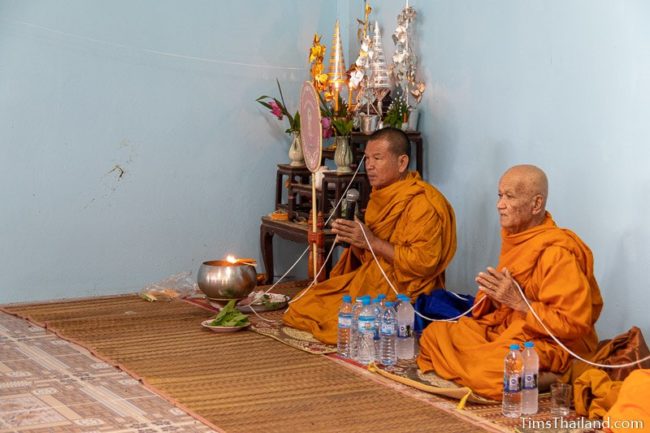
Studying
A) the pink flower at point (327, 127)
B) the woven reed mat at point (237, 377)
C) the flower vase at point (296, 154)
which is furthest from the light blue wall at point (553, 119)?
the woven reed mat at point (237, 377)

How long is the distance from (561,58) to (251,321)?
2518 mm

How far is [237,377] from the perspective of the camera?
5.29 m

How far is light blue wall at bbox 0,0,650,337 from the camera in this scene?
18.8 feet

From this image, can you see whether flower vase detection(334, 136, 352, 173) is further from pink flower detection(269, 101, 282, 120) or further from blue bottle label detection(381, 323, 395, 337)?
blue bottle label detection(381, 323, 395, 337)

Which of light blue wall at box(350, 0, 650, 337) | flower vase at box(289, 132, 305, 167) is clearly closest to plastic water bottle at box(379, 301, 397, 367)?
light blue wall at box(350, 0, 650, 337)

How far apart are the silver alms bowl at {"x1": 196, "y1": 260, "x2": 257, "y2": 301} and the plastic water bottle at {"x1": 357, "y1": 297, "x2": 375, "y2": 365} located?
1.25 meters

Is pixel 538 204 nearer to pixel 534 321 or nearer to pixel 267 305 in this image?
pixel 534 321

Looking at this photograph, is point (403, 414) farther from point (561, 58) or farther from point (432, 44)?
point (432, 44)

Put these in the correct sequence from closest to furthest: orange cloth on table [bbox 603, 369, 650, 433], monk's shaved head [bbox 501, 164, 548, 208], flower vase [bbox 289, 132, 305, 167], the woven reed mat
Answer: orange cloth on table [bbox 603, 369, 650, 433]
the woven reed mat
monk's shaved head [bbox 501, 164, 548, 208]
flower vase [bbox 289, 132, 305, 167]

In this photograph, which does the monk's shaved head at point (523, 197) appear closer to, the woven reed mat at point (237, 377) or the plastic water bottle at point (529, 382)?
the plastic water bottle at point (529, 382)

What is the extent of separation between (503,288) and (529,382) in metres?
0.57

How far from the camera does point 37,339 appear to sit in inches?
242

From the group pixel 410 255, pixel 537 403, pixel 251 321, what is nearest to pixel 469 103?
pixel 410 255

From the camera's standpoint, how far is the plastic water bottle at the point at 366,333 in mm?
5555
